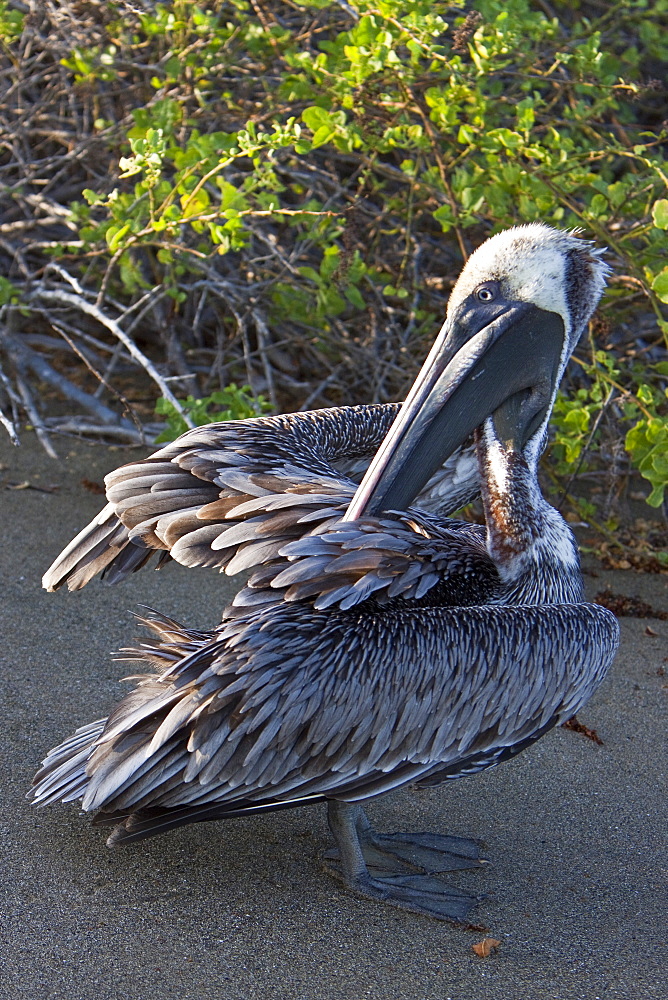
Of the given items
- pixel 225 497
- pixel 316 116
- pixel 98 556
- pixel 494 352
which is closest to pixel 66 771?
pixel 98 556

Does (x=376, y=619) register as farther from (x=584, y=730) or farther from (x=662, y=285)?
(x=662, y=285)

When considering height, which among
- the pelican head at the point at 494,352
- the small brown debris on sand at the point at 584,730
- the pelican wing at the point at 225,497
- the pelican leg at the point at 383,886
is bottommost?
the small brown debris on sand at the point at 584,730

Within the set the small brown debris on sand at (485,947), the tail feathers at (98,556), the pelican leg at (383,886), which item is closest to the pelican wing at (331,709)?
the pelican leg at (383,886)

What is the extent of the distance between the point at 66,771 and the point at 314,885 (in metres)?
0.75

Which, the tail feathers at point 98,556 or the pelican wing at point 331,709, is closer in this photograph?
the pelican wing at point 331,709

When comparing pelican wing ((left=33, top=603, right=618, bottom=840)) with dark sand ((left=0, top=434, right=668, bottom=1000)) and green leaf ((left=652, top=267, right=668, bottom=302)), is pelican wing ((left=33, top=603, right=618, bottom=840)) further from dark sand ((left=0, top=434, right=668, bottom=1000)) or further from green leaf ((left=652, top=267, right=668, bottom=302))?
green leaf ((left=652, top=267, right=668, bottom=302))

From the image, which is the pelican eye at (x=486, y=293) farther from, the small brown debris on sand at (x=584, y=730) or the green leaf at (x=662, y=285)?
the small brown debris on sand at (x=584, y=730)

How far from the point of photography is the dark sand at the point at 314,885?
2719 millimetres

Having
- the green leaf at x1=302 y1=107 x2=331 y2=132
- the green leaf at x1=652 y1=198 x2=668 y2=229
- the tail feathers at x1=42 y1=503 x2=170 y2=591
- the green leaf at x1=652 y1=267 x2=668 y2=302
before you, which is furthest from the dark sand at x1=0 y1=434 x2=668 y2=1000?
the green leaf at x1=302 y1=107 x2=331 y2=132

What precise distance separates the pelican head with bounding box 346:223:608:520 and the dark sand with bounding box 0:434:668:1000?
1069mm

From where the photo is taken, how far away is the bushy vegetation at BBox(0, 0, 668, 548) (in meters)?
4.52

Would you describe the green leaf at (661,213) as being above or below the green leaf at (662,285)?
above

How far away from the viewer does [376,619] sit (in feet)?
9.68

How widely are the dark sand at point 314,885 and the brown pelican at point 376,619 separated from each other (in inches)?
5.6
